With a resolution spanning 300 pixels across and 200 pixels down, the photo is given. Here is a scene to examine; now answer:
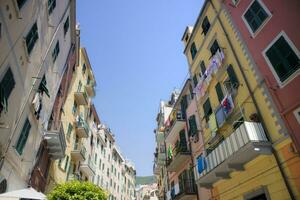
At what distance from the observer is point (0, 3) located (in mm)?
8969

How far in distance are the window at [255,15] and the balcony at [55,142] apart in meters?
14.7

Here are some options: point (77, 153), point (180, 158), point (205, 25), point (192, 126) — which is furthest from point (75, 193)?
point (205, 25)

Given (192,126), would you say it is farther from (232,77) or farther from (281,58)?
(281,58)

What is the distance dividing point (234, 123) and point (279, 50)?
468cm

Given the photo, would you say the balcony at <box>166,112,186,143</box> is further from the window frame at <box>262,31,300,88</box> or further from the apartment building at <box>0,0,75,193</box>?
the window frame at <box>262,31,300,88</box>

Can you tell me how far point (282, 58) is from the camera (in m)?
10.7

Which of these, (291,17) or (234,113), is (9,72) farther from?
(291,17)

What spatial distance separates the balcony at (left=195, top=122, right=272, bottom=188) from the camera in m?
10.8

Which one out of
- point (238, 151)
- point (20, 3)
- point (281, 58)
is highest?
point (20, 3)

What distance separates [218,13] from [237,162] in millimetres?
10837

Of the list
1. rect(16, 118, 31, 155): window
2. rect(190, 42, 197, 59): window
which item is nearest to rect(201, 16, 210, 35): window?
rect(190, 42, 197, 59): window

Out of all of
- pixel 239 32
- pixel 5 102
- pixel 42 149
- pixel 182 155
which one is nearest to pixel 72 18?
pixel 42 149

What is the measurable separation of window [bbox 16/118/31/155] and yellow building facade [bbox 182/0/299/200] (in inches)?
422

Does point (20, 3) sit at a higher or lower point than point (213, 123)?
higher
